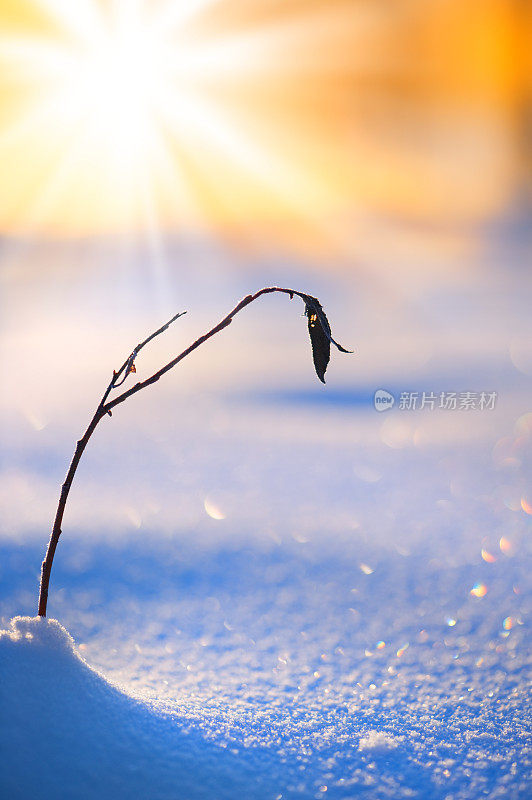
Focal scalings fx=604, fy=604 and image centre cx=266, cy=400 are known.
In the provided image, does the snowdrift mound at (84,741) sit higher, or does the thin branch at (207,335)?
the thin branch at (207,335)

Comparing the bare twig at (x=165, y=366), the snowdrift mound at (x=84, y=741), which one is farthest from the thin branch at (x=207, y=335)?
the snowdrift mound at (x=84, y=741)

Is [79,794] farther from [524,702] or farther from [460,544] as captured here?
[460,544]

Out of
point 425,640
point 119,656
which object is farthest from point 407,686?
point 119,656

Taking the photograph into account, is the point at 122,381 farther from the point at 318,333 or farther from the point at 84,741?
the point at 84,741

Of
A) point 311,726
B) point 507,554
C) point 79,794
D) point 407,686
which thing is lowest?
point 507,554

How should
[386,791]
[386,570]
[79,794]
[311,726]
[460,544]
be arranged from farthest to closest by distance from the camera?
[460,544] → [386,570] → [311,726] → [386,791] → [79,794]

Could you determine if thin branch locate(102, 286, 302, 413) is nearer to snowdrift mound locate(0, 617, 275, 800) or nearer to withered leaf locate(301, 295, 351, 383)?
withered leaf locate(301, 295, 351, 383)

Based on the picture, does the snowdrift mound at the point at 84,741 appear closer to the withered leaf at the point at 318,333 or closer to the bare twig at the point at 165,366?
the bare twig at the point at 165,366

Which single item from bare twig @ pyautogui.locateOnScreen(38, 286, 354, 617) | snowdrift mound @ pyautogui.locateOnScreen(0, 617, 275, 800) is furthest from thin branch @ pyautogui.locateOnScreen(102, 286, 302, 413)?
snowdrift mound @ pyautogui.locateOnScreen(0, 617, 275, 800)
